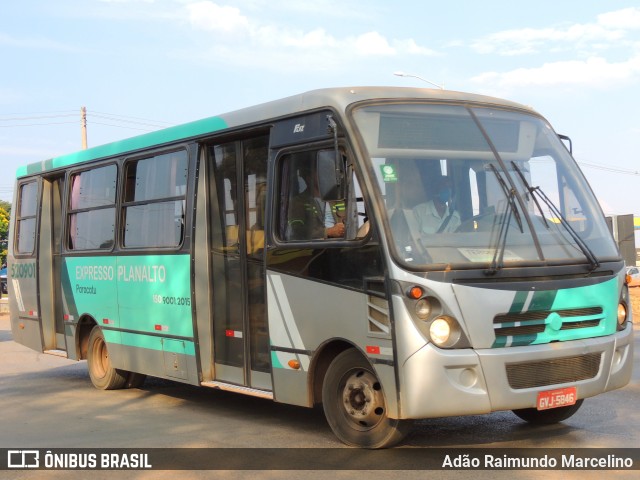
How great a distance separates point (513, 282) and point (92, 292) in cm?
656

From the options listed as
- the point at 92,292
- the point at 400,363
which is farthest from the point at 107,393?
the point at 400,363

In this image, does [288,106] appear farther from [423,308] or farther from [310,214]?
[423,308]

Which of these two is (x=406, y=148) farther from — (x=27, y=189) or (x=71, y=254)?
(x=27, y=189)

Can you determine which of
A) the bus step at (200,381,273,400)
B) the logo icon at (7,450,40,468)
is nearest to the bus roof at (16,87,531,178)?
the bus step at (200,381,273,400)

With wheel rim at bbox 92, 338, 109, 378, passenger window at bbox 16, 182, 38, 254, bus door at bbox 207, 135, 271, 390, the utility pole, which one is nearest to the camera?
bus door at bbox 207, 135, 271, 390

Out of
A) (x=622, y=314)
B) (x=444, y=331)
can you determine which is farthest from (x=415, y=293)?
(x=622, y=314)

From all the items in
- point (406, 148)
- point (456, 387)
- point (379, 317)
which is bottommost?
point (456, 387)

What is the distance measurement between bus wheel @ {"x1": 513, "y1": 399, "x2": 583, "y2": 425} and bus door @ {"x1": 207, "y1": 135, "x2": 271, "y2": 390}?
238 centimetres

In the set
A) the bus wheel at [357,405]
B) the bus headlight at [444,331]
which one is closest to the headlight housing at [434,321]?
the bus headlight at [444,331]

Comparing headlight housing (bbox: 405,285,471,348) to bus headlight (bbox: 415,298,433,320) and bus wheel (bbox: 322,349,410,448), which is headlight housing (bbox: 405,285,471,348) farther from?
bus wheel (bbox: 322,349,410,448)

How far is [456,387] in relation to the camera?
703 cm

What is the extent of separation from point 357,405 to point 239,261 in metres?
2.29

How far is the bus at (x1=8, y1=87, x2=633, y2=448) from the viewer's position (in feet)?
23.4

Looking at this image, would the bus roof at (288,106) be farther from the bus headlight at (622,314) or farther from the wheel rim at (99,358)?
the wheel rim at (99,358)
